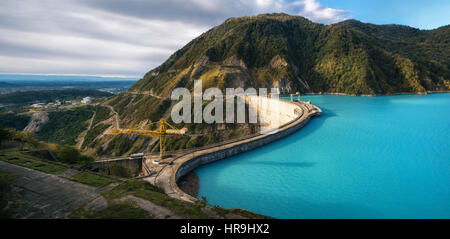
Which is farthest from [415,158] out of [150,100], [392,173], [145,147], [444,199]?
A: [150,100]

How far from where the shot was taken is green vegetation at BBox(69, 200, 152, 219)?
47.7 ft

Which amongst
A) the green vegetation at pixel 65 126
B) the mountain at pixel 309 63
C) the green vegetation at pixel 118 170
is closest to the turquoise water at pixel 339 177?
the green vegetation at pixel 118 170

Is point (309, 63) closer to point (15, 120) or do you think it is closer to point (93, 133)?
point (93, 133)

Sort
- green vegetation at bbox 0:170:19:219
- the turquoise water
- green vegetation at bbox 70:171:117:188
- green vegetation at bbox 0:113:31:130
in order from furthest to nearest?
1. green vegetation at bbox 0:113:31:130
2. green vegetation at bbox 70:171:117:188
3. the turquoise water
4. green vegetation at bbox 0:170:19:219

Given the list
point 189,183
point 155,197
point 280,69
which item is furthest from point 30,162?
point 280,69

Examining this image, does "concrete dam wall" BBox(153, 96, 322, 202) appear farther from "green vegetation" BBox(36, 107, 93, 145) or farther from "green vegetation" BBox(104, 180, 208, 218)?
"green vegetation" BBox(36, 107, 93, 145)

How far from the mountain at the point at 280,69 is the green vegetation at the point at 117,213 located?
222ft

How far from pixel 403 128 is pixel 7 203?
64.0m

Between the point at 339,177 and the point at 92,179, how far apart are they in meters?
27.1

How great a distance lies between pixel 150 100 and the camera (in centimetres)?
12688

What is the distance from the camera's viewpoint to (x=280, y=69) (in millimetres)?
146250

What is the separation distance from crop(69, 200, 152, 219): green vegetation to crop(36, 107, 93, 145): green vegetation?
11770cm

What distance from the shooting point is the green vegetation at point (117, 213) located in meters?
14.5

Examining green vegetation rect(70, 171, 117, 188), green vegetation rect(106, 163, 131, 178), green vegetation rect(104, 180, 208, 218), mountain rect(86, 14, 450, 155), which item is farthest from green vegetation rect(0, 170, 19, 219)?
mountain rect(86, 14, 450, 155)
